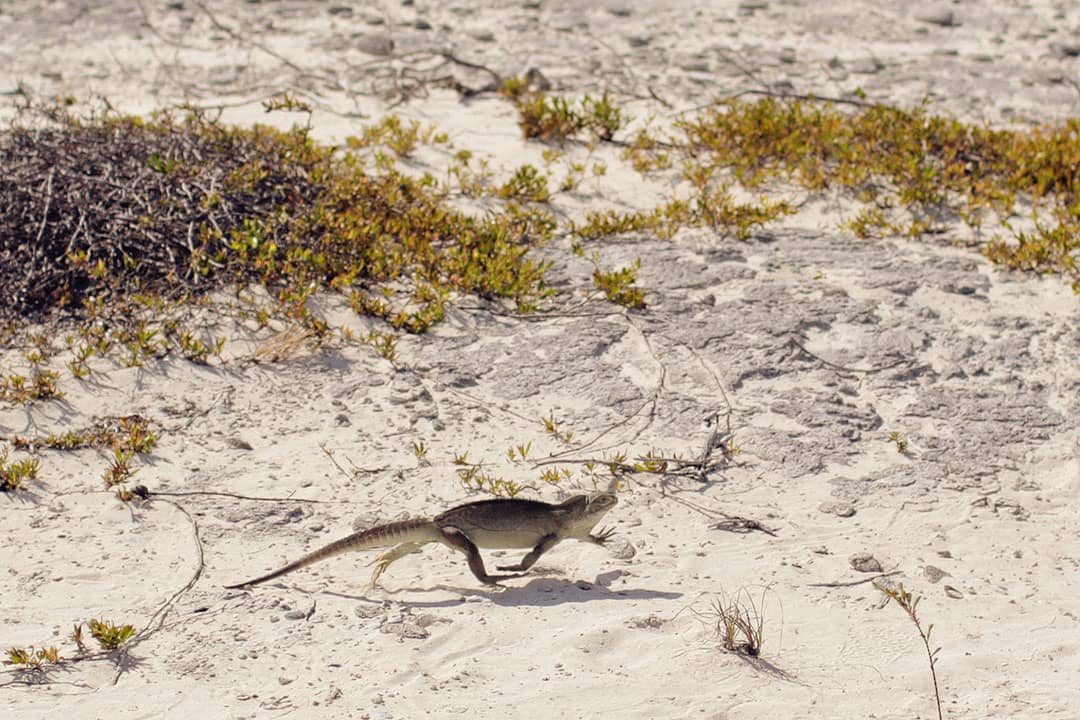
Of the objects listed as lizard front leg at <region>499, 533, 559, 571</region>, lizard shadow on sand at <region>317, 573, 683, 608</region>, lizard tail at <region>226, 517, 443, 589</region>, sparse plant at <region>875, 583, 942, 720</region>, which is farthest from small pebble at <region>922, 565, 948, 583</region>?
lizard tail at <region>226, 517, 443, 589</region>

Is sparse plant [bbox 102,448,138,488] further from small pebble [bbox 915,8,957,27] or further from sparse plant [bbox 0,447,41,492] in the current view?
small pebble [bbox 915,8,957,27]

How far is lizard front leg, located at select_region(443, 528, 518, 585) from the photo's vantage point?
4.43 m

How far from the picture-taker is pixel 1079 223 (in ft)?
24.8

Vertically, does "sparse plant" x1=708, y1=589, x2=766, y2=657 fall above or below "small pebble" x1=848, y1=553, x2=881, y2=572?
above

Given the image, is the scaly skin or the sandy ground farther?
the scaly skin

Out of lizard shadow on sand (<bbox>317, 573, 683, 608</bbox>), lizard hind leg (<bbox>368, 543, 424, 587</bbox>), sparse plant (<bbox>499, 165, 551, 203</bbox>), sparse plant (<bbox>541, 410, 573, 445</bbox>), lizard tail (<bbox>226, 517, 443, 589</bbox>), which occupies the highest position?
sparse plant (<bbox>499, 165, 551, 203</bbox>)

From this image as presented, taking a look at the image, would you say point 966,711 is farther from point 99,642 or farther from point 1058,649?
point 99,642

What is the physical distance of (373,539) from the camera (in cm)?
441

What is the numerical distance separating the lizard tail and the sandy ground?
13cm

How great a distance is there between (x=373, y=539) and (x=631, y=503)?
4.16 feet

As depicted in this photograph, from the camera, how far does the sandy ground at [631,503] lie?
3.92m

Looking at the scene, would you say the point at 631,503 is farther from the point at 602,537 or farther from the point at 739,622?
the point at 739,622

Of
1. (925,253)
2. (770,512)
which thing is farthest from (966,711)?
(925,253)

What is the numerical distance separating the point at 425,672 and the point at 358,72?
306 inches
